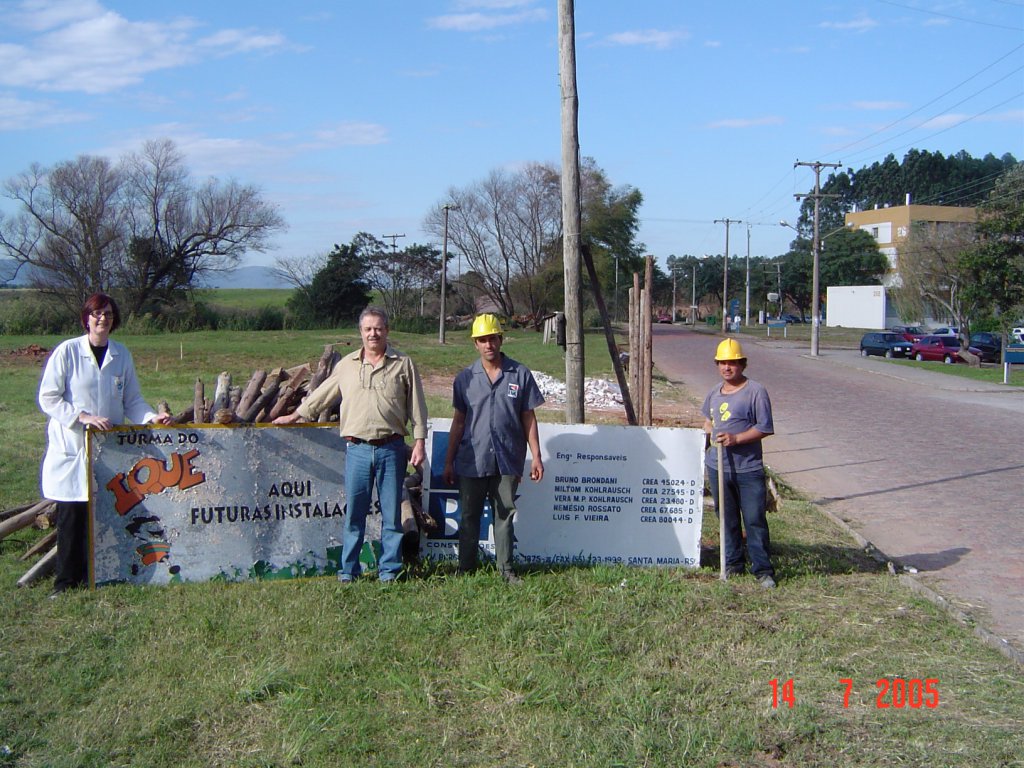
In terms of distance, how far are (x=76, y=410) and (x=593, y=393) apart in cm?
1670

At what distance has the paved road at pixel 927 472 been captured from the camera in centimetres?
738

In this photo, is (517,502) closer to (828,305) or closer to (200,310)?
(200,310)

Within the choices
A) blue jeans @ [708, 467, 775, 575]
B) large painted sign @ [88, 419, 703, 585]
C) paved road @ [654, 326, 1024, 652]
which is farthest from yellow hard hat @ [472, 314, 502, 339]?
paved road @ [654, 326, 1024, 652]

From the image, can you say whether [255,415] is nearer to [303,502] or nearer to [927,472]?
[303,502]

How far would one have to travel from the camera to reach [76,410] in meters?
5.98

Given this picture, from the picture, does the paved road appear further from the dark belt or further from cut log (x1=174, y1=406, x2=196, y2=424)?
cut log (x1=174, y1=406, x2=196, y2=424)

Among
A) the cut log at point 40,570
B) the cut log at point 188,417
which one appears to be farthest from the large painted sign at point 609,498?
the cut log at point 40,570

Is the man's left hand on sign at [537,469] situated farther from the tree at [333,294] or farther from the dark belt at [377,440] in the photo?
the tree at [333,294]

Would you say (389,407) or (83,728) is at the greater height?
(389,407)

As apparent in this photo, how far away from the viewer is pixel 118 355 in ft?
20.5

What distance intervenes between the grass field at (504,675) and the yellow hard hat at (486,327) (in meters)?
A: 1.61

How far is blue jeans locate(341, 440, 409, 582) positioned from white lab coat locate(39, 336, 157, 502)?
57.0 inches

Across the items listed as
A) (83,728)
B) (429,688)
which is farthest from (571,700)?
(83,728)

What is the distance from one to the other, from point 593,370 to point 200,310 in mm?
42262
